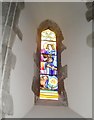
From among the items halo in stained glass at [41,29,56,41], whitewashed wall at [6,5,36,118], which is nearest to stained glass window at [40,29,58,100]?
halo in stained glass at [41,29,56,41]

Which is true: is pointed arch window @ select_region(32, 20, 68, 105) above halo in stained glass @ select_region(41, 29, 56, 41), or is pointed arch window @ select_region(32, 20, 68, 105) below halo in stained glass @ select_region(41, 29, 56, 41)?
below

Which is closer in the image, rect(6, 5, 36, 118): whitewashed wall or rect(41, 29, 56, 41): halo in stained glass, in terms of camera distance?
rect(6, 5, 36, 118): whitewashed wall

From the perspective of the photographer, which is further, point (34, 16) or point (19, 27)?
point (34, 16)

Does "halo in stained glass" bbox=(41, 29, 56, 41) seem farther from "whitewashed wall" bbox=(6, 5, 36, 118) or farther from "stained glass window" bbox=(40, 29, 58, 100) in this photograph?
"whitewashed wall" bbox=(6, 5, 36, 118)

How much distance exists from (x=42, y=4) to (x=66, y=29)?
20.3 inches

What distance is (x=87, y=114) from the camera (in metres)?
4.12

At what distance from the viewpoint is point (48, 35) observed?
5176mm

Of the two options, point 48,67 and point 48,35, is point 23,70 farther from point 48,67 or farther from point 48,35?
point 48,35

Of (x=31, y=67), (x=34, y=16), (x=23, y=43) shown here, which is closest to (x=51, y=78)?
(x=31, y=67)

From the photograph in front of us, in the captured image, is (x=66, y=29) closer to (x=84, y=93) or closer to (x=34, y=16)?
(x=34, y=16)

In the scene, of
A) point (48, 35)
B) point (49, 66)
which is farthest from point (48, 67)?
point (48, 35)

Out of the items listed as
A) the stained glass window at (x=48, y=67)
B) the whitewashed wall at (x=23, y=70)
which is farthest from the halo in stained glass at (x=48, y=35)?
the whitewashed wall at (x=23, y=70)

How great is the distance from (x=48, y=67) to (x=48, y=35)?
59cm

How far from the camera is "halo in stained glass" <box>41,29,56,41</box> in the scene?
16.8ft
